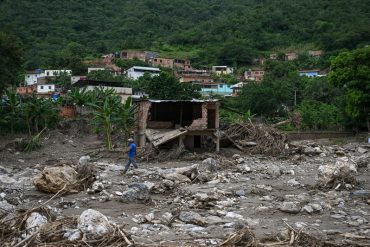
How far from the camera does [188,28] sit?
92688mm

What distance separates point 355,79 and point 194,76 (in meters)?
35.2

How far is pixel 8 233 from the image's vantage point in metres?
7.82

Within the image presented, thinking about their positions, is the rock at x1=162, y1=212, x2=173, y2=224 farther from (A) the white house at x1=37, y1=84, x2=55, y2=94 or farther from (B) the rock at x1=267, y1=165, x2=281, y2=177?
(A) the white house at x1=37, y1=84, x2=55, y2=94

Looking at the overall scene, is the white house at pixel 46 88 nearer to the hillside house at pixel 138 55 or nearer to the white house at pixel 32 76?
the white house at pixel 32 76

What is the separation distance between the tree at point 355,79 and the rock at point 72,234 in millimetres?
24890

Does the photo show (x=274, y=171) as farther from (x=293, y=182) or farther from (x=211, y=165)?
(x=211, y=165)

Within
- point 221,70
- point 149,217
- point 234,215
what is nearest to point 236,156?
point 234,215

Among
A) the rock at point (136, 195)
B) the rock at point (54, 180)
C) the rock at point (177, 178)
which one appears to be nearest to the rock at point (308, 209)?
the rock at point (136, 195)

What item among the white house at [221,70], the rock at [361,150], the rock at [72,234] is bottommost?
the rock at [361,150]

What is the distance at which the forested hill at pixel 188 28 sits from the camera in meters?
73.5

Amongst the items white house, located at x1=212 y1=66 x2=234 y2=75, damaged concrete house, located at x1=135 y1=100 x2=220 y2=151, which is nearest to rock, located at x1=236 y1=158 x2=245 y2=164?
damaged concrete house, located at x1=135 y1=100 x2=220 y2=151

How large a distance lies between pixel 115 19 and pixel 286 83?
181ft

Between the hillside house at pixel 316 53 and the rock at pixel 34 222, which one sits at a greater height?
the hillside house at pixel 316 53

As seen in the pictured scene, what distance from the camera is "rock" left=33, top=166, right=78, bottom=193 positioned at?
465 inches
